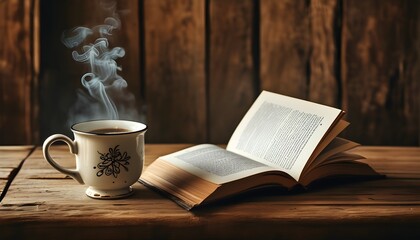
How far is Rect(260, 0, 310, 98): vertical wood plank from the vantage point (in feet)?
5.26

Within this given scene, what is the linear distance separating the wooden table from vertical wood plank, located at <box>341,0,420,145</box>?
1.79ft

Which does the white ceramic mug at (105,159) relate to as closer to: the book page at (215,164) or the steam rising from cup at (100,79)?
the book page at (215,164)

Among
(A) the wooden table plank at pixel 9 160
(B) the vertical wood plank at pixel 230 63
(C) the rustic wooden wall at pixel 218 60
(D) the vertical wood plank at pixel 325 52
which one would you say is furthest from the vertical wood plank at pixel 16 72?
(D) the vertical wood plank at pixel 325 52

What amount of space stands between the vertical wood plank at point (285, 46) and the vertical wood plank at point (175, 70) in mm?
159

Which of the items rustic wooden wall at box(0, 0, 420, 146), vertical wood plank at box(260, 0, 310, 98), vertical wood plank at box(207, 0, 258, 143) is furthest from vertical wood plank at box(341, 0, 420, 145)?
vertical wood plank at box(207, 0, 258, 143)

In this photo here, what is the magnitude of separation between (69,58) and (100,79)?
4.1 inches


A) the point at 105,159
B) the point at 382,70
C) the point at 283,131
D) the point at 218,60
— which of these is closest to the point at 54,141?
the point at 105,159

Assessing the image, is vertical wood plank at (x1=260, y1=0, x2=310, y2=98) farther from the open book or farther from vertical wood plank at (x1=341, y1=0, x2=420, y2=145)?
the open book

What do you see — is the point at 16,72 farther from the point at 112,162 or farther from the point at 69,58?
the point at 112,162

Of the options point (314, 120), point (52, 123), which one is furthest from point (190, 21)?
point (314, 120)

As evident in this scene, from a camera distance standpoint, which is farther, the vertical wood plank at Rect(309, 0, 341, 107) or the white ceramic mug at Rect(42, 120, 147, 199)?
the vertical wood plank at Rect(309, 0, 341, 107)

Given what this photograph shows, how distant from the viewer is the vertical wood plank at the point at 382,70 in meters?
1.61

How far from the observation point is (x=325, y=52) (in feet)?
5.31

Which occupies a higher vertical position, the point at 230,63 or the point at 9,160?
the point at 230,63
